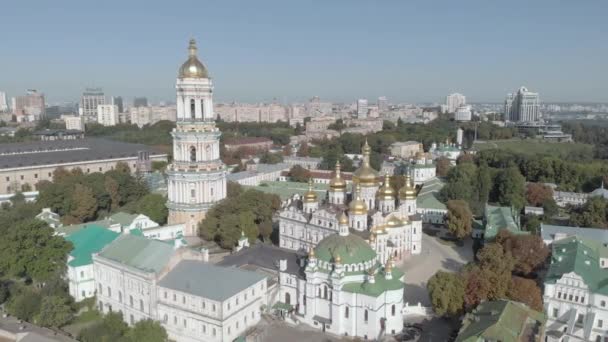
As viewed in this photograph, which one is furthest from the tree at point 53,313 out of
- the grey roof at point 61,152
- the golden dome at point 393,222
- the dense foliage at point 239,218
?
the grey roof at point 61,152

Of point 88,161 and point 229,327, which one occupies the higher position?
point 88,161

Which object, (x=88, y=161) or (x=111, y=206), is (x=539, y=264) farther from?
(x=88, y=161)

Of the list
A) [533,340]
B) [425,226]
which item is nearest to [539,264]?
[533,340]

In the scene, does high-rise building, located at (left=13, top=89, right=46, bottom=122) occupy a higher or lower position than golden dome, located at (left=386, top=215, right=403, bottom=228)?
higher

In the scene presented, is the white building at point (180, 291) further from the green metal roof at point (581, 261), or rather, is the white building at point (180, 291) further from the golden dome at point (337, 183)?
the green metal roof at point (581, 261)

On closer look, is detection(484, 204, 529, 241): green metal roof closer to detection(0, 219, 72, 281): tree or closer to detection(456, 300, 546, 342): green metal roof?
detection(456, 300, 546, 342): green metal roof

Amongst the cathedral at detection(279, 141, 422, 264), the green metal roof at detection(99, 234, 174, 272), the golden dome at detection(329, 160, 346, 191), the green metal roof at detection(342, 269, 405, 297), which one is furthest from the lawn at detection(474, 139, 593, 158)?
the green metal roof at detection(99, 234, 174, 272)
